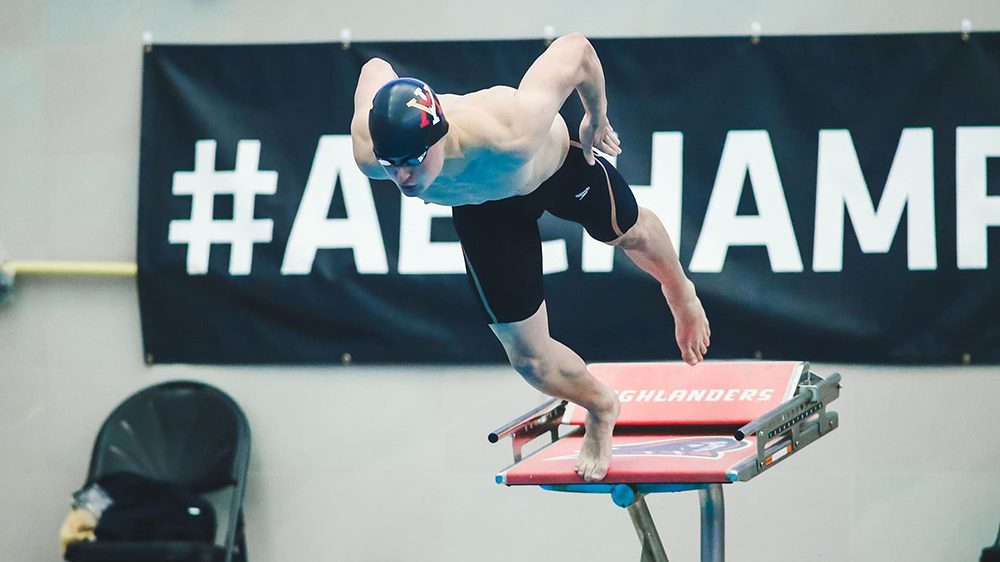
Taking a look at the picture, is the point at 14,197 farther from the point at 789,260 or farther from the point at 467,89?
the point at 789,260

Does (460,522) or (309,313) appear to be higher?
(309,313)

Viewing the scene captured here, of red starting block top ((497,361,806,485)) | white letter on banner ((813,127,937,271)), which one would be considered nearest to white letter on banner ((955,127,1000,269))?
white letter on banner ((813,127,937,271))

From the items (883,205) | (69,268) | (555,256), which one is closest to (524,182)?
(555,256)

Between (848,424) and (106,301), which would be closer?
(848,424)

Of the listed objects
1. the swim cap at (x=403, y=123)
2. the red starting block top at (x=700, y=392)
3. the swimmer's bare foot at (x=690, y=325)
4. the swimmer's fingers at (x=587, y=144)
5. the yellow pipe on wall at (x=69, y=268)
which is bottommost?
the red starting block top at (x=700, y=392)

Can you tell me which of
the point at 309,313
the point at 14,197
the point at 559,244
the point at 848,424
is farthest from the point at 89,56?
the point at 848,424

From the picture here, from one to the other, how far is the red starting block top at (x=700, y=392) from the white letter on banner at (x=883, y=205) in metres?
1.20

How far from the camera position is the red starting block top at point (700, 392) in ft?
12.3

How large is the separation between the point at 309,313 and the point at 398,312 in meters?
0.38

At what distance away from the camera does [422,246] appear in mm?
5086

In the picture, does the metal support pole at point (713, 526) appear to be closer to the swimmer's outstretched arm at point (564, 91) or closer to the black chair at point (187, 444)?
the swimmer's outstretched arm at point (564, 91)

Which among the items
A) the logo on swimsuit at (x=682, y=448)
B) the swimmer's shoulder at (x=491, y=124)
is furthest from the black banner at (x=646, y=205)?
the swimmer's shoulder at (x=491, y=124)

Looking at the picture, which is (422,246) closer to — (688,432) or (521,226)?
(688,432)

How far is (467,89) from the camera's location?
16.5 feet
